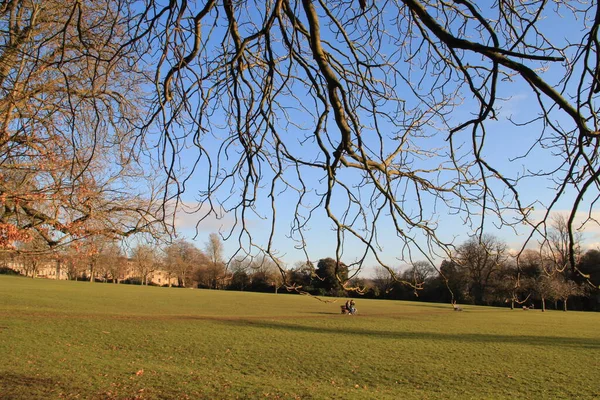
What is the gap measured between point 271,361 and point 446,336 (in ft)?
33.5

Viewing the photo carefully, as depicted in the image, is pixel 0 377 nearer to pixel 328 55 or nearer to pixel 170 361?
pixel 170 361

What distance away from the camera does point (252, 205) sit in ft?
8.39

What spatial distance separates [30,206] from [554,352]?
16.6 meters

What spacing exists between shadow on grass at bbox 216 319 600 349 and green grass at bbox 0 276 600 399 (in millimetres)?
60

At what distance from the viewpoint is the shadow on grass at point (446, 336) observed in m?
18.7

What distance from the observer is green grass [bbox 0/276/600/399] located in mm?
9031

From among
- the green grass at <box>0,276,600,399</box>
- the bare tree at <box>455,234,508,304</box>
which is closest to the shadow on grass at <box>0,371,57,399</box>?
the green grass at <box>0,276,600,399</box>

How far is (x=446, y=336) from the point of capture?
1989cm

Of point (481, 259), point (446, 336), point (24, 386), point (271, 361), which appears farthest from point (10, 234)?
point (446, 336)

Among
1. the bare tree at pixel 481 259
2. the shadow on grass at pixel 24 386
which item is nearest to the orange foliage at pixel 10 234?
the shadow on grass at pixel 24 386

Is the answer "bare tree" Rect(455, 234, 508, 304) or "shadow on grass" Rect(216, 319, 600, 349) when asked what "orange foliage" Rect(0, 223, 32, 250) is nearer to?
"bare tree" Rect(455, 234, 508, 304)

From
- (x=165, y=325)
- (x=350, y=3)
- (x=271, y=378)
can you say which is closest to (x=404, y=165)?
(x=350, y=3)

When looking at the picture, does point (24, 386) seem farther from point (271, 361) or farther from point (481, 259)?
point (481, 259)

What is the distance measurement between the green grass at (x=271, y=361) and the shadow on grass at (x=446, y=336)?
6 cm
